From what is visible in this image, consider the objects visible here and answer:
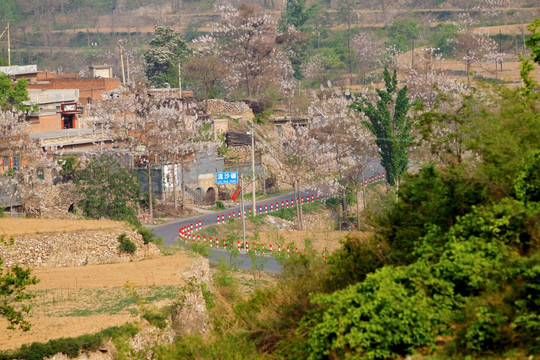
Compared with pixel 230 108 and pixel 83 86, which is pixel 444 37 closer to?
pixel 230 108

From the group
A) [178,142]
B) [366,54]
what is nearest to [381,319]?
[178,142]

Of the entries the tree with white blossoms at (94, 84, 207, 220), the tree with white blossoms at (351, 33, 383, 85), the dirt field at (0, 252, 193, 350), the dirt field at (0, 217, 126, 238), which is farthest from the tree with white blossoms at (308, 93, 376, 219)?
Answer: the tree with white blossoms at (351, 33, 383, 85)

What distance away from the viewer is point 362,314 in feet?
37.5

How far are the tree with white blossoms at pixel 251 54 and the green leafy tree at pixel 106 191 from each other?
31.0 metres

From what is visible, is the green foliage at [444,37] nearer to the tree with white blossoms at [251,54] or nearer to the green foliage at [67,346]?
the tree with white blossoms at [251,54]

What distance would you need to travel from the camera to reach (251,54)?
71812 mm

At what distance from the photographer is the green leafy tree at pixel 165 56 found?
74250mm

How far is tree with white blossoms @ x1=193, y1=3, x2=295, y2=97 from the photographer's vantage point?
71625mm

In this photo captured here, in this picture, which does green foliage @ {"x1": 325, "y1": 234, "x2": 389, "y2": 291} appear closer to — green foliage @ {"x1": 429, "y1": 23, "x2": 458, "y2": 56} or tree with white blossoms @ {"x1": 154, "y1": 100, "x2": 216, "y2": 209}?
tree with white blossoms @ {"x1": 154, "y1": 100, "x2": 216, "y2": 209}

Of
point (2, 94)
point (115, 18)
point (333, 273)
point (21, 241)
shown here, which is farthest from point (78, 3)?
point (333, 273)

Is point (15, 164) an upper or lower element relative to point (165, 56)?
lower

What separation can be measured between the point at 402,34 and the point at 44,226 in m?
76.0

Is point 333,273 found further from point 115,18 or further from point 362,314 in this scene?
point 115,18

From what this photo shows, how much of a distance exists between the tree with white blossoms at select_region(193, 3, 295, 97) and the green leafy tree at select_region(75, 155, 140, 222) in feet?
102
